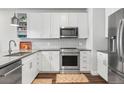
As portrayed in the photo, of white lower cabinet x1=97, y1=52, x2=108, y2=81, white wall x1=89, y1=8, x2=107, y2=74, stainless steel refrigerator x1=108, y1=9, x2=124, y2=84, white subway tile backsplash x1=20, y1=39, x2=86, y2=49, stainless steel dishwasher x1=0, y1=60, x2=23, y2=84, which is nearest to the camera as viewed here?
stainless steel dishwasher x1=0, y1=60, x2=23, y2=84

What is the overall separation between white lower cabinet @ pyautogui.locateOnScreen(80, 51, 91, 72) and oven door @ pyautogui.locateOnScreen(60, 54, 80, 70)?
0.46ft

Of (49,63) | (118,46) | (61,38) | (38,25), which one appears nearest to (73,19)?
(61,38)

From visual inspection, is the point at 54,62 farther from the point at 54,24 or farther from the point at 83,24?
the point at 83,24

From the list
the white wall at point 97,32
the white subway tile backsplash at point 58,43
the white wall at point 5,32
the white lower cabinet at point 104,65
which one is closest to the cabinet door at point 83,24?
the white subway tile backsplash at point 58,43

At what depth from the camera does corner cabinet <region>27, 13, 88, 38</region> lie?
577cm

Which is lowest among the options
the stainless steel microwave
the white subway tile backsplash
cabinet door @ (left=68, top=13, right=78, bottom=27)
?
the white subway tile backsplash

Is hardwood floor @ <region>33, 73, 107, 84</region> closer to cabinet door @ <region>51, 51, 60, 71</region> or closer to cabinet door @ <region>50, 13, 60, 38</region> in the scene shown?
cabinet door @ <region>51, 51, 60, 71</region>

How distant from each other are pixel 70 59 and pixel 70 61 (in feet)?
0.22

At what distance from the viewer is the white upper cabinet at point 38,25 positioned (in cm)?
575

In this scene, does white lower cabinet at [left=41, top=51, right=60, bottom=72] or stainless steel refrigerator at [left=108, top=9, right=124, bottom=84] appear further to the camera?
white lower cabinet at [left=41, top=51, right=60, bottom=72]

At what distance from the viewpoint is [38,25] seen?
19.0ft

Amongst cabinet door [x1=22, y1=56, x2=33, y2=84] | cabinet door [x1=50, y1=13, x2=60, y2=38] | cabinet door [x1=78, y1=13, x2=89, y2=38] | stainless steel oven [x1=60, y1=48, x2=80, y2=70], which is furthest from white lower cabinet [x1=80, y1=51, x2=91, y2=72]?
cabinet door [x1=22, y1=56, x2=33, y2=84]
